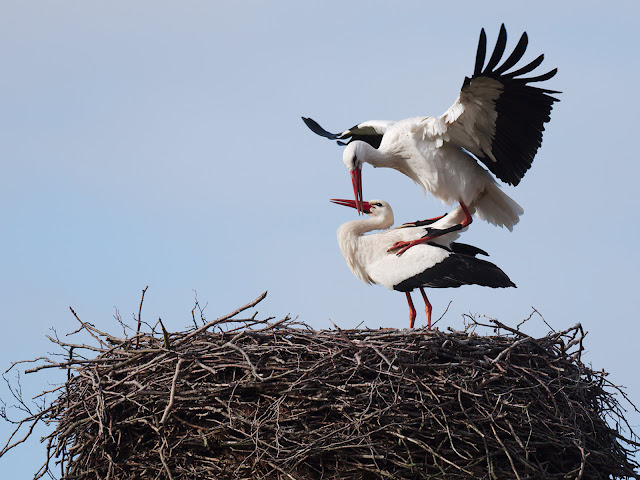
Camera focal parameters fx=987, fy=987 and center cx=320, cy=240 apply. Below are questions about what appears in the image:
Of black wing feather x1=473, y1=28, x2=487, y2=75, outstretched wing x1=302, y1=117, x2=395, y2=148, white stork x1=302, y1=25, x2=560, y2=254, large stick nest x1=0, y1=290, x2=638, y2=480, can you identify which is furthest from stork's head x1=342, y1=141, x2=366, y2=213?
large stick nest x1=0, y1=290, x2=638, y2=480

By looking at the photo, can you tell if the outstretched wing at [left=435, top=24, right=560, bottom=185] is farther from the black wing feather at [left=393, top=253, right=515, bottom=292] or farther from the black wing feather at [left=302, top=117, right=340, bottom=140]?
the black wing feather at [left=302, top=117, right=340, bottom=140]

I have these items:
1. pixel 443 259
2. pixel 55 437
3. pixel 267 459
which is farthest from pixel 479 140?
pixel 55 437

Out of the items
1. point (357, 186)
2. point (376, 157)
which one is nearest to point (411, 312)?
point (357, 186)

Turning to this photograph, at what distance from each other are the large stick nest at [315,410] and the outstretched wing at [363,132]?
2.61 meters

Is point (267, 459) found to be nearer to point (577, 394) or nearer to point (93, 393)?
point (93, 393)

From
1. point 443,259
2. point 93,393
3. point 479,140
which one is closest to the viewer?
point 93,393

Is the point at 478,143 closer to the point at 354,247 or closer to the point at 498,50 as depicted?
the point at 498,50

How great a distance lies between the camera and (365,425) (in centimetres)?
544

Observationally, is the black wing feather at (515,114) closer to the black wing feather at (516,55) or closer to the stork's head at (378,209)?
the black wing feather at (516,55)

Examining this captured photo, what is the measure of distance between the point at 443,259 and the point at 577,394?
4.50ft

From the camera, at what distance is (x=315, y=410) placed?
17.9 ft

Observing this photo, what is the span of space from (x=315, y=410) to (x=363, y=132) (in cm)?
358

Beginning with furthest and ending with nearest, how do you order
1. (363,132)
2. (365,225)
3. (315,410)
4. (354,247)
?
(363,132) < (365,225) < (354,247) < (315,410)

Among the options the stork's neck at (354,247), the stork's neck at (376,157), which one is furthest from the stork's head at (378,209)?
the stork's neck at (376,157)
